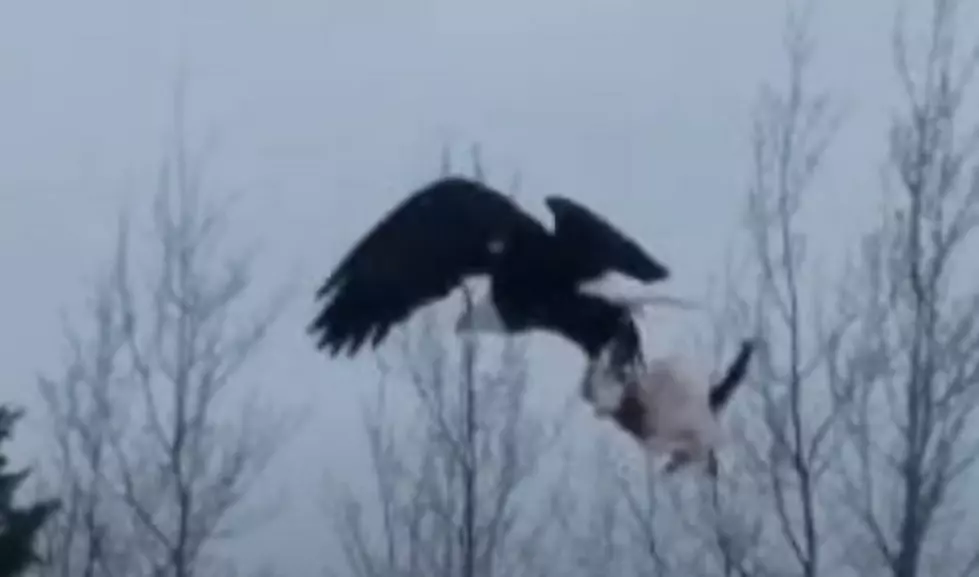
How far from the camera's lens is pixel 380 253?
445cm

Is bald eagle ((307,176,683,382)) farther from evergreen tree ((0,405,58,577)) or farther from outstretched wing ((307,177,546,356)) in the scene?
evergreen tree ((0,405,58,577))

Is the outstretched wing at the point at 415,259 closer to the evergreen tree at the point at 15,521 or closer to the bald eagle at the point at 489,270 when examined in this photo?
the bald eagle at the point at 489,270

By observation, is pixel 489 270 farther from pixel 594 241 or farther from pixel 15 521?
pixel 15 521

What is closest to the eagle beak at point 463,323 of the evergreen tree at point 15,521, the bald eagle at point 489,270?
the bald eagle at point 489,270

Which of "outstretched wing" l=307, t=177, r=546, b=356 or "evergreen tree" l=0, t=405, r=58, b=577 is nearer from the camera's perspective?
"outstretched wing" l=307, t=177, r=546, b=356

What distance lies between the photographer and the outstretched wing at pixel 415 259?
432 cm

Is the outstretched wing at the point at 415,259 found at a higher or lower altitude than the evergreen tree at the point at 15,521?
higher

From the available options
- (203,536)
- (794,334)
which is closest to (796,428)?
(794,334)

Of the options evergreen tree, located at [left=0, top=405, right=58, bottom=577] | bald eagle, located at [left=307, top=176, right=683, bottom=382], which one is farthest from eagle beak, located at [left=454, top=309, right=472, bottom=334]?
evergreen tree, located at [left=0, top=405, right=58, bottom=577]

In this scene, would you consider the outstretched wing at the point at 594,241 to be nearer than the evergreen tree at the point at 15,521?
Yes

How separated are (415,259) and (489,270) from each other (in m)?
0.19

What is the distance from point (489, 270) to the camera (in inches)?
171

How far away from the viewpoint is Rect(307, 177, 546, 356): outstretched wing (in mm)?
4316

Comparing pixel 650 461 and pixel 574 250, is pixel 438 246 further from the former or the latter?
pixel 650 461
